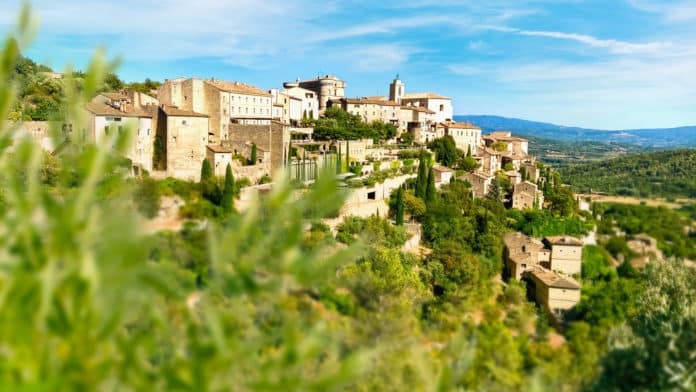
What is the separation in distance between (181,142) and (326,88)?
31929mm

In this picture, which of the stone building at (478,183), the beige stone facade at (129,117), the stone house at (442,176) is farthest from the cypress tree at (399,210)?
the beige stone facade at (129,117)

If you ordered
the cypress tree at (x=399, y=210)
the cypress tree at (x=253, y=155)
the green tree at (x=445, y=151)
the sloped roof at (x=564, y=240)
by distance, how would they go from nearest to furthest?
1. the sloped roof at (x=564, y=240)
2. the cypress tree at (x=253, y=155)
3. the cypress tree at (x=399, y=210)
4. the green tree at (x=445, y=151)

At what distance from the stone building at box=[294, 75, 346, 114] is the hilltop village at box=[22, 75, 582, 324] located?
290 inches

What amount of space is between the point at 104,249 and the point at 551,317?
80.6 ft

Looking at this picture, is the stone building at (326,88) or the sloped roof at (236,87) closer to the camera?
the sloped roof at (236,87)

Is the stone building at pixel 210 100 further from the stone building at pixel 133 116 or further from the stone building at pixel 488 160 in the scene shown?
the stone building at pixel 488 160

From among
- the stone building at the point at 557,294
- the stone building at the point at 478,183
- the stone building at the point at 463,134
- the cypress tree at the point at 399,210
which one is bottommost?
the stone building at the point at 557,294

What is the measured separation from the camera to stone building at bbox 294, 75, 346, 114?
188 ft

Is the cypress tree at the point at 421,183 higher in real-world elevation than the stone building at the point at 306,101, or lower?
lower

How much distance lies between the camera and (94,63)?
2969mm

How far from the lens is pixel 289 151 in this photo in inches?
1287

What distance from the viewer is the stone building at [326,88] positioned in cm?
5744

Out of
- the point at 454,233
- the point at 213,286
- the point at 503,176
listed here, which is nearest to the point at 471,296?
the point at 454,233

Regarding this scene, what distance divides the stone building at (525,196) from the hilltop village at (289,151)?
80 millimetres
